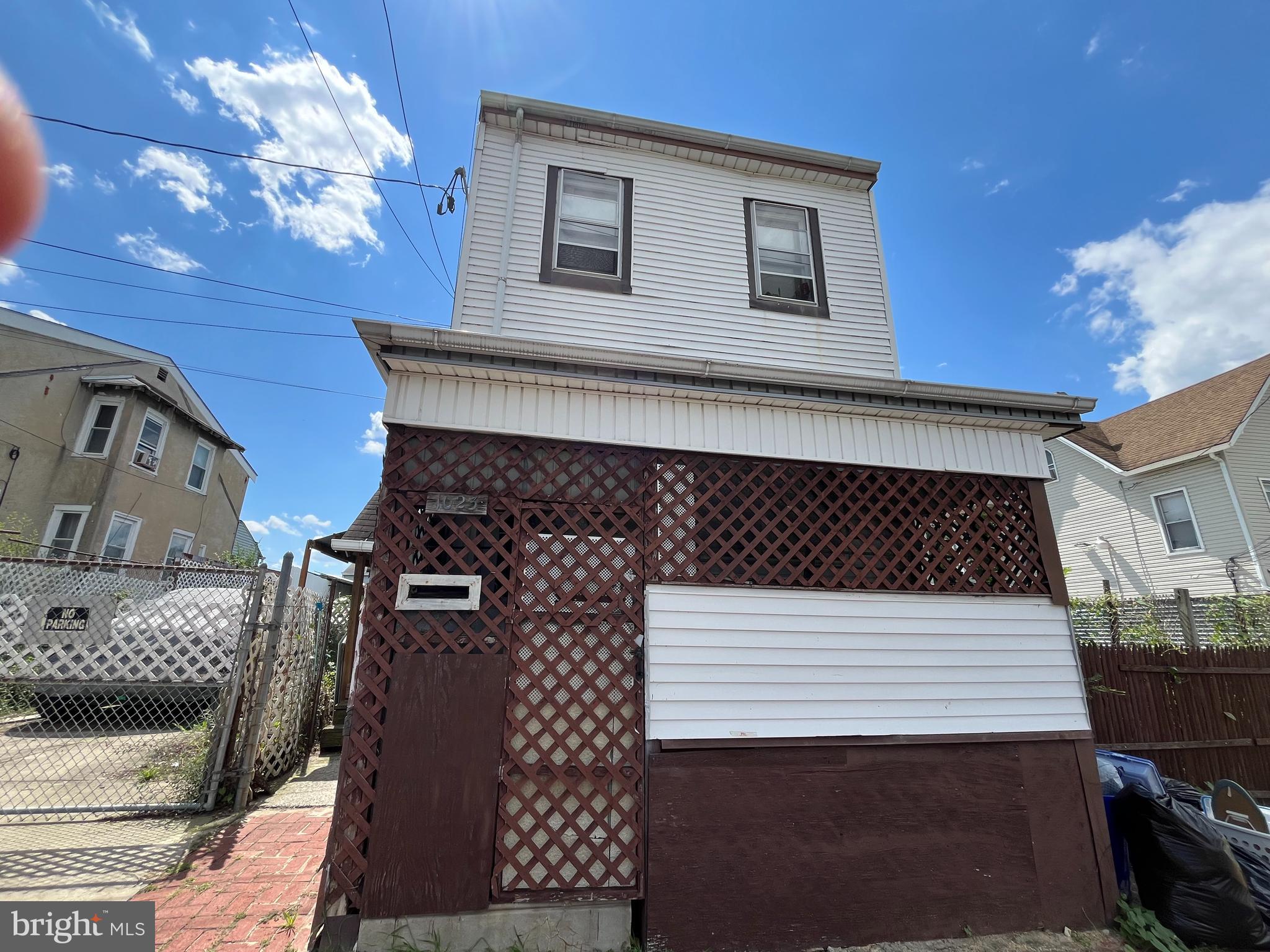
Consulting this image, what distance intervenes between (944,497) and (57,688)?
7.85 metres

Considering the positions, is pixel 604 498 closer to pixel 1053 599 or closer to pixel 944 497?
pixel 944 497

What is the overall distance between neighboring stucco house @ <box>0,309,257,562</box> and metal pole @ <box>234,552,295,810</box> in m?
8.20

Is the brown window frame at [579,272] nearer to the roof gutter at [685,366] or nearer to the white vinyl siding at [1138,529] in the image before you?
the roof gutter at [685,366]

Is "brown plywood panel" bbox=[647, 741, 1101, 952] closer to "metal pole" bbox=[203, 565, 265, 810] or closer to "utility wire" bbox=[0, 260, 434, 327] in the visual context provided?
"metal pole" bbox=[203, 565, 265, 810]

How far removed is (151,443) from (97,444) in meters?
0.96

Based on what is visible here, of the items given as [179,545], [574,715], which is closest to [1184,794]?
[574,715]

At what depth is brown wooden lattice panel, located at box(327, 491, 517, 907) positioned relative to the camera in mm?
2828

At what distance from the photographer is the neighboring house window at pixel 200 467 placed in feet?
44.9

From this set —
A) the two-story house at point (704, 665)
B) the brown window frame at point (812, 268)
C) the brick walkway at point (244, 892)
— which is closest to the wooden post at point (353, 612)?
the brick walkway at point (244, 892)

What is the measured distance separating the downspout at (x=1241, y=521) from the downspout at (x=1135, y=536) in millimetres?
1605

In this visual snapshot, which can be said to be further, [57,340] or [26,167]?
[57,340]

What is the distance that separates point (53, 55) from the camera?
3.38m

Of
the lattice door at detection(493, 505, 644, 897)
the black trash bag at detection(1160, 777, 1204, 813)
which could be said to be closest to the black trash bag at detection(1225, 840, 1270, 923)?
the black trash bag at detection(1160, 777, 1204, 813)

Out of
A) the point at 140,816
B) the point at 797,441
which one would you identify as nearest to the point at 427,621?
the point at 797,441
